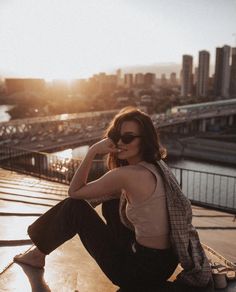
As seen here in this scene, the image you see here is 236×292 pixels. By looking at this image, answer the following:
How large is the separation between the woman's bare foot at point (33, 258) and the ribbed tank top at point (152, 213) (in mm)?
765

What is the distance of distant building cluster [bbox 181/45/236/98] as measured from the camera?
143625mm

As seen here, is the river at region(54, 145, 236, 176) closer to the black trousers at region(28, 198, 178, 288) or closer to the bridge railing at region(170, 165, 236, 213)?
the bridge railing at region(170, 165, 236, 213)

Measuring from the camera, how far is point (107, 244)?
7.74ft

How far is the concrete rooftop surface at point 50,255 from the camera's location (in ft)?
8.48

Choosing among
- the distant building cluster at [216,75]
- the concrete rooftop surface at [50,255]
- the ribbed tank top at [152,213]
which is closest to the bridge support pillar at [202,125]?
the concrete rooftop surface at [50,255]

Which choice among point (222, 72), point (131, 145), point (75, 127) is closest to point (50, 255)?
point (131, 145)

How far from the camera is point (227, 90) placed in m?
149

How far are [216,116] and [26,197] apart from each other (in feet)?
232

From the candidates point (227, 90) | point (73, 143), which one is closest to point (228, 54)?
point (227, 90)

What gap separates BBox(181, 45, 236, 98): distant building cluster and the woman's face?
487 ft

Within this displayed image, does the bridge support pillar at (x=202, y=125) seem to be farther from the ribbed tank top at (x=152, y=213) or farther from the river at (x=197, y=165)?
the ribbed tank top at (x=152, y=213)

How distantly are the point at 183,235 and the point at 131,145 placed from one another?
66cm

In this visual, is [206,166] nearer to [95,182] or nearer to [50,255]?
[50,255]

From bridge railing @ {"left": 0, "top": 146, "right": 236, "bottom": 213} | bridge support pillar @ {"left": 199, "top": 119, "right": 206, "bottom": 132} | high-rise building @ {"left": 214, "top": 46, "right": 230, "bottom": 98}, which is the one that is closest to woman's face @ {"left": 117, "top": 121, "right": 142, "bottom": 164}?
bridge railing @ {"left": 0, "top": 146, "right": 236, "bottom": 213}
